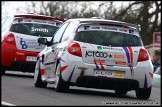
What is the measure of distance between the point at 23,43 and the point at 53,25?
110cm

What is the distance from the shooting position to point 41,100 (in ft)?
34.9

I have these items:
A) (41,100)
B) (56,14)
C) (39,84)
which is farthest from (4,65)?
(56,14)

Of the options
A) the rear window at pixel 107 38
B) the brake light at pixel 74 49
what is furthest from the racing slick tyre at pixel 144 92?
the brake light at pixel 74 49

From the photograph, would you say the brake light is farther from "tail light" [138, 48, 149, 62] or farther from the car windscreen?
the car windscreen

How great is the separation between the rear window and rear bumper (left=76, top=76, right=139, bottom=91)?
0.75 meters

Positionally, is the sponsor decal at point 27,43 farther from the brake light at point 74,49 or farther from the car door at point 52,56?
the brake light at point 74,49

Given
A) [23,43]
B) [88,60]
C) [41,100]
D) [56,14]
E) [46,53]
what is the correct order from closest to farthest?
[41,100], [88,60], [46,53], [23,43], [56,14]

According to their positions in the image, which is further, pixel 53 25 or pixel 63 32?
pixel 53 25

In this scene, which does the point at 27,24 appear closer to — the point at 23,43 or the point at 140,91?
the point at 23,43

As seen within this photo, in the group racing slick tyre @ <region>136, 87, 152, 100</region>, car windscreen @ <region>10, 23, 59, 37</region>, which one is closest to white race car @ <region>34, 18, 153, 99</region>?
racing slick tyre @ <region>136, 87, 152, 100</region>

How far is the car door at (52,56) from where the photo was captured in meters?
13.4

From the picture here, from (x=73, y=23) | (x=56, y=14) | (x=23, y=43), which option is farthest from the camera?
(x=56, y=14)

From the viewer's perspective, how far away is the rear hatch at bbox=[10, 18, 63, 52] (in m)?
18.5

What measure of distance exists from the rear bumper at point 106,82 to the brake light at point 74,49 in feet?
1.54
